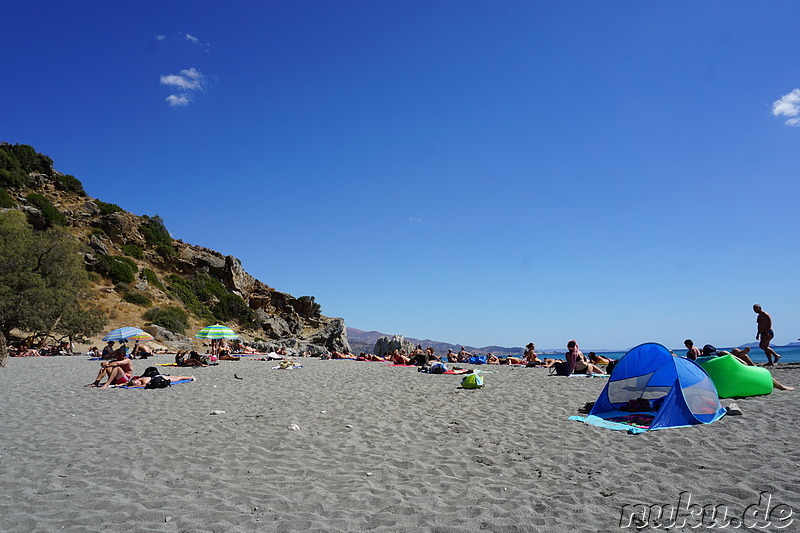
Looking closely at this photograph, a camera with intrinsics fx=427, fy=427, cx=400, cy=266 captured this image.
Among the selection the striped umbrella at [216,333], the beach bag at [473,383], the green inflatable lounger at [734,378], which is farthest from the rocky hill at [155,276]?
the green inflatable lounger at [734,378]

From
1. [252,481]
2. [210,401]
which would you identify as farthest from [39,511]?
[210,401]

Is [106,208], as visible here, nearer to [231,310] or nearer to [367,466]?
[231,310]

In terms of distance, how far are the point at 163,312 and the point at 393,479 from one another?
125 ft

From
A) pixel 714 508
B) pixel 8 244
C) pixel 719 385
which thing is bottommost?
pixel 714 508

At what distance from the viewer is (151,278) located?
42.5m

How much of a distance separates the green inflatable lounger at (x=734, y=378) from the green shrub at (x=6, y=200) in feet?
153

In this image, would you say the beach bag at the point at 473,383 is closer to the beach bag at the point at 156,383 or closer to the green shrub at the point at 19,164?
the beach bag at the point at 156,383

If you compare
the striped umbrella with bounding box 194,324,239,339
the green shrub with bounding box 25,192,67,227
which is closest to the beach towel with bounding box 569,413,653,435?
the striped umbrella with bounding box 194,324,239,339

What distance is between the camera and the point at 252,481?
14.4 ft

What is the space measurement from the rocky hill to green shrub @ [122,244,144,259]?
10 centimetres

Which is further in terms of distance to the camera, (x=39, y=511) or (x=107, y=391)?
(x=107, y=391)

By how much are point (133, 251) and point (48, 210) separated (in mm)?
8052

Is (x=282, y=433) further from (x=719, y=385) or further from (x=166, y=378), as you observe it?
(x=719, y=385)

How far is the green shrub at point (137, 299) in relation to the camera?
120 feet
